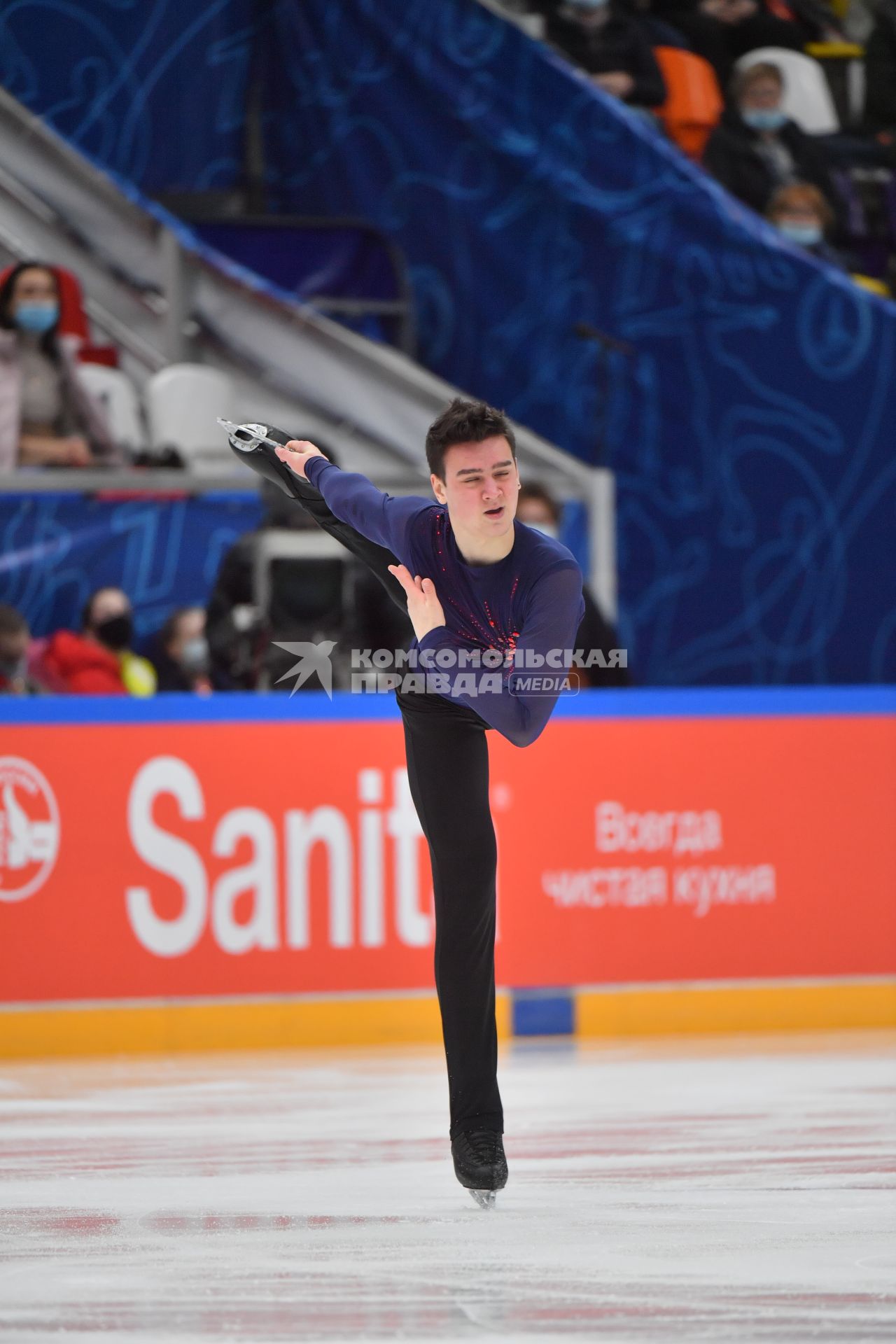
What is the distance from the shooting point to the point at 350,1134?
4.07m

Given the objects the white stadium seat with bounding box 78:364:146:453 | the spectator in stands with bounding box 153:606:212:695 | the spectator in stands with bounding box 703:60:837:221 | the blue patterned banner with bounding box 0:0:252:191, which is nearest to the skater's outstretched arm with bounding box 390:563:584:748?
the spectator in stands with bounding box 153:606:212:695

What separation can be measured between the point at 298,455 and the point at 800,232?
209 inches

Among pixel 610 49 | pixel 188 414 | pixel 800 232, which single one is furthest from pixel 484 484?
pixel 610 49

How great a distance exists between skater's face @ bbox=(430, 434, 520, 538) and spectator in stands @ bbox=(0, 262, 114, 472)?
13.0 feet

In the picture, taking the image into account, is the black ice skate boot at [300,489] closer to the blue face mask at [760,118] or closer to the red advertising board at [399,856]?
the red advertising board at [399,856]

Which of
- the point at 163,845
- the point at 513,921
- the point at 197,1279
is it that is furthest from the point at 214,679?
the point at 197,1279

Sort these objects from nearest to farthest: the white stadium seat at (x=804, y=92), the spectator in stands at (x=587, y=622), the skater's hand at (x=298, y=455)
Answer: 1. the skater's hand at (x=298, y=455)
2. the spectator in stands at (x=587, y=622)
3. the white stadium seat at (x=804, y=92)

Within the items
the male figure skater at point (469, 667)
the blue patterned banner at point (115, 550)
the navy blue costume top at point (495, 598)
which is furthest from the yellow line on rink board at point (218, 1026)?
the navy blue costume top at point (495, 598)

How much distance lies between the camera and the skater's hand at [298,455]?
3.72 meters

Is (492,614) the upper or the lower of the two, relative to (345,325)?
lower

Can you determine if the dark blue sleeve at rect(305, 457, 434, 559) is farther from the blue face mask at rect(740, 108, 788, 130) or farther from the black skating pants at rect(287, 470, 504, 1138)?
the blue face mask at rect(740, 108, 788, 130)

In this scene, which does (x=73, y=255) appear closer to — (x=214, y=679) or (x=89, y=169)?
(x=89, y=169)

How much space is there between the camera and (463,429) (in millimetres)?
3215

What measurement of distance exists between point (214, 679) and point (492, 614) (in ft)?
9.85
